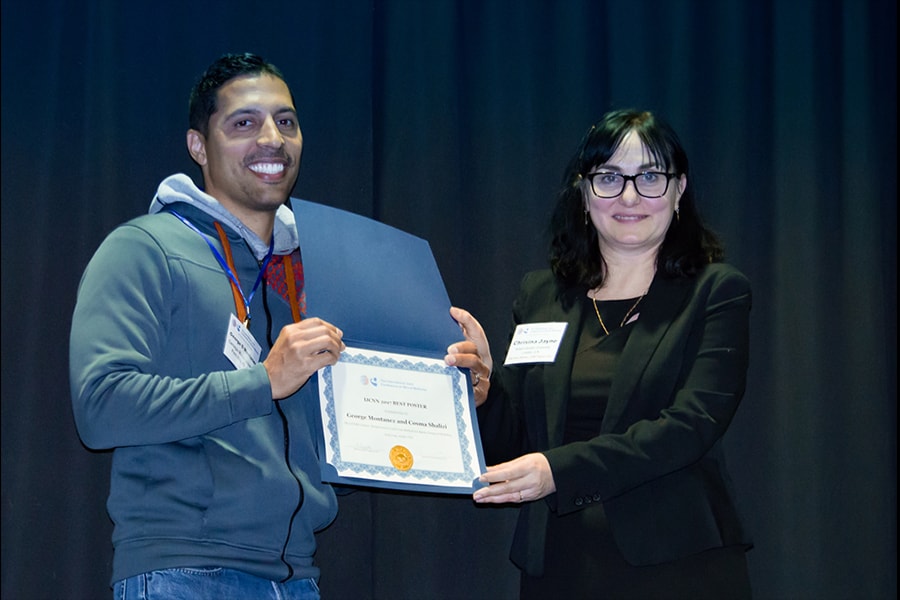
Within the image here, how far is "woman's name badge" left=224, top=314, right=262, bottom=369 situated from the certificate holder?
0.16 m

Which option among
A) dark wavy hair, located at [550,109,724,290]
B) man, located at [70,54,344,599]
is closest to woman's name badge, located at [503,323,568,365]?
dark wavy hair, located at [550,109,724,290]

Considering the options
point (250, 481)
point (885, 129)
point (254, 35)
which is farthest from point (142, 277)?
point (885, 129)

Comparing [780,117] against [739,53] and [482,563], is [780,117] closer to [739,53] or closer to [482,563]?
[739,53]

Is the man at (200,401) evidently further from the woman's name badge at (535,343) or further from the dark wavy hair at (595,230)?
the dark wavy hair at (595,230)

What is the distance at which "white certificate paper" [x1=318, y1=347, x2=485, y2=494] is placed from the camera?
2.20m

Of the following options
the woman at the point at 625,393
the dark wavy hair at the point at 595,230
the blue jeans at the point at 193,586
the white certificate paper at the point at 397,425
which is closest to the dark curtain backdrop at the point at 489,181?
the dark wavy hair at the point at 595,230

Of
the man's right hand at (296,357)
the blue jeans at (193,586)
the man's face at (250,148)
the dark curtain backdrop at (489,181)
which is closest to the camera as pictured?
the blue jeans at (193,586)

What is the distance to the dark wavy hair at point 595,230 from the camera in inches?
100.0

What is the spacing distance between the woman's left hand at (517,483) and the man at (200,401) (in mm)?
374

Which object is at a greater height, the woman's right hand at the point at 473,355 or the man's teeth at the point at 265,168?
the man's teeth at the point at 265,168

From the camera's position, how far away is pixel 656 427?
7.54 feet

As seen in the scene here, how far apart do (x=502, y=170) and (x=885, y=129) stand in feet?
4.21

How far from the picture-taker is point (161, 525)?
2.02m

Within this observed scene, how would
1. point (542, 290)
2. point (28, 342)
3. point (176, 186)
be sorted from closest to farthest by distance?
point (176, 186), point (542, 290), point (28, 342)
